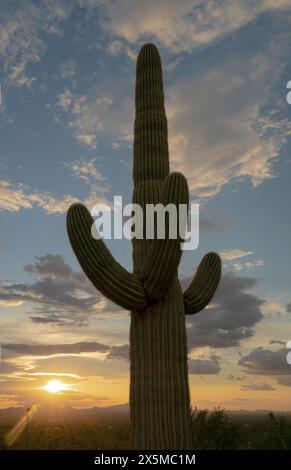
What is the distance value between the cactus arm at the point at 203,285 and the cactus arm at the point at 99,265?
1.16m

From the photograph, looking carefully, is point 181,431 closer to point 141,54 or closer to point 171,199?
point 171,199

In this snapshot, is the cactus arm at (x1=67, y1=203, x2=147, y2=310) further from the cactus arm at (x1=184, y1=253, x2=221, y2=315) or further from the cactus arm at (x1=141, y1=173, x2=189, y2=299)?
the cactus arm at (x1=184, y1=253, x2=221, y2=315)

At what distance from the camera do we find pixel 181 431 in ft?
21.1

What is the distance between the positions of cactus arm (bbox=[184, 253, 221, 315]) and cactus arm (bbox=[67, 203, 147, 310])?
1159 mm

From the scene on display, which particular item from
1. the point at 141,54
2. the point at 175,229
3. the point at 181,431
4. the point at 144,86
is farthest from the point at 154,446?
the point at 141,54

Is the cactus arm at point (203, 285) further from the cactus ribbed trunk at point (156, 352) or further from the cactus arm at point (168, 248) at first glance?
the cactus arm at point (168, 248)

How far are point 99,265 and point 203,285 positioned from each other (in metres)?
2.20

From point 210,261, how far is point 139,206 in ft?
5.36

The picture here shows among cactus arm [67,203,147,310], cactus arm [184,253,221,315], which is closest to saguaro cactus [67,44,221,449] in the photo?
cactus arm [67,203,147,310]

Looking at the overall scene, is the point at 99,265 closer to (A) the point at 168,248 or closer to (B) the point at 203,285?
(A) the point at 168,248

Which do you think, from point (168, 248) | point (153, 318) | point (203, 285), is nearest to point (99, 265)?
point (168, 248)

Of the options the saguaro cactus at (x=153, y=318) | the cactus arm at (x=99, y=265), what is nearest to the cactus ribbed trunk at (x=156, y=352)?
the saguaro cactus at (x=153, y=318)

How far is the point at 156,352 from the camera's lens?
6.66m

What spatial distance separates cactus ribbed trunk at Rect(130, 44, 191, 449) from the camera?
21.0 ft
